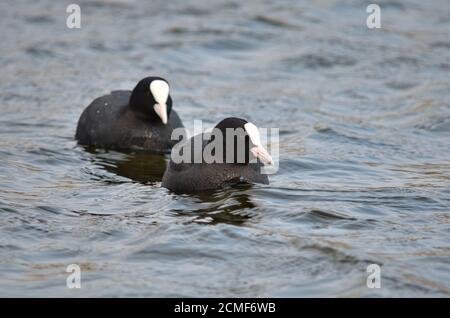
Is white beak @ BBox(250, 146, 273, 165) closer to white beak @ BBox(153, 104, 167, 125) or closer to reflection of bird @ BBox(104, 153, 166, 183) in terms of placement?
reflection of bird @ BBox(104, 153, 166, 183)

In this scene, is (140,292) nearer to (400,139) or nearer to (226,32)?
(400,139)

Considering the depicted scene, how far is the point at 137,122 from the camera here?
32.8 feet

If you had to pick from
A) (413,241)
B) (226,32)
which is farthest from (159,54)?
(413,241)

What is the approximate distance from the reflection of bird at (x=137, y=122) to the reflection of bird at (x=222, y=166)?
1.73 meters

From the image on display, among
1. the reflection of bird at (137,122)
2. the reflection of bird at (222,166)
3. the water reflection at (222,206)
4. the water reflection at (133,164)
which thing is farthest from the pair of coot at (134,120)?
the water reflection at (222,206)

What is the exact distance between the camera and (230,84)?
489 inches

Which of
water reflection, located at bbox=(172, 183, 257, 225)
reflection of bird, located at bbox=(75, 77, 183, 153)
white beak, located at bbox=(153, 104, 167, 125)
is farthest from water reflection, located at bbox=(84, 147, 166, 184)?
water reflection, located at bbox=(172, 183, 257, 225)

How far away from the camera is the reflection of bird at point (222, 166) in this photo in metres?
7.87

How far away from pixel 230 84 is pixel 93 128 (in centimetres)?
289

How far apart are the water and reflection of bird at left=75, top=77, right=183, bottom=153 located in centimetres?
21

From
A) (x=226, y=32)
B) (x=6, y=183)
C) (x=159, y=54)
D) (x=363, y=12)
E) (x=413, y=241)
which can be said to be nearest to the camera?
(x=413, y=241)

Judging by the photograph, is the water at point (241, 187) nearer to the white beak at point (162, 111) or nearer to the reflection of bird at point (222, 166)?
the reflection of bird at point (222, 166)

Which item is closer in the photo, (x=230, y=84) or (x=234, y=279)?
(x=234, y=279)

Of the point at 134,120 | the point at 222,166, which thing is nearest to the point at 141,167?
the point at 134,120
